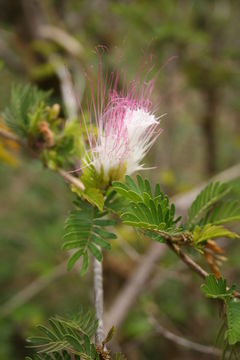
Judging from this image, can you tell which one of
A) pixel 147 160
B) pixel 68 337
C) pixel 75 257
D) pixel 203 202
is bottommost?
pixel 68 337

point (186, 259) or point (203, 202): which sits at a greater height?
point (203, 202)

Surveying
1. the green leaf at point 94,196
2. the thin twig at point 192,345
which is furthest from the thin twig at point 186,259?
the thin twig at point 192,345

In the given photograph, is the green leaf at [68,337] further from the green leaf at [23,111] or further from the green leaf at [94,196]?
the green leaf at [23,111]

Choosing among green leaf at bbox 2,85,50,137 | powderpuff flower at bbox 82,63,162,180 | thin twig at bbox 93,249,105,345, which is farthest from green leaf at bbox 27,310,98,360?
green leaf at bbox 2,85,50,137

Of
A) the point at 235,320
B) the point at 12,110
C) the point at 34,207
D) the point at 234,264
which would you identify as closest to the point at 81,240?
the point at 235,320

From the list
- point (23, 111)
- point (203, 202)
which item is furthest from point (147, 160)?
point (203, 202)

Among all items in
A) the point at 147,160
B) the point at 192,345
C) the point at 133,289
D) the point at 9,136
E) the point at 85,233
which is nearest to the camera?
the point at 85,233

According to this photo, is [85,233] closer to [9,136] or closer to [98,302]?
[98,302]

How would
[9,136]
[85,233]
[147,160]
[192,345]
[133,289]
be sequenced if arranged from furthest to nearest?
[147,160] < [133,289] < [192,345] < [9,136] < [85,233]
